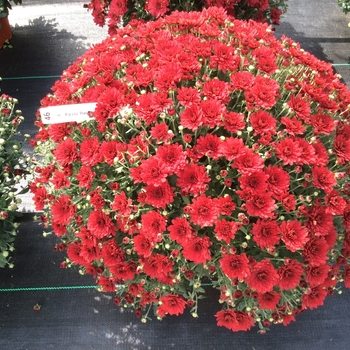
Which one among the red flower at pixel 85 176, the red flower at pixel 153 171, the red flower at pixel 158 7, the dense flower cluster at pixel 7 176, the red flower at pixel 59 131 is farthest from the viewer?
the red flower at pixel 158 7

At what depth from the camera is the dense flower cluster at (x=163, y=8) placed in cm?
200

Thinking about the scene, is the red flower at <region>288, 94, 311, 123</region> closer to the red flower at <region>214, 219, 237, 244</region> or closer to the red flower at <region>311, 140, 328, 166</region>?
the red flower at <region>311, 140, 328, 166</region>

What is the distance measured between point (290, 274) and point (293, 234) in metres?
0.13

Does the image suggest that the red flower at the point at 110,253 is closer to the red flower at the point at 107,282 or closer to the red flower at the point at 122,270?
the red flower at the point at 122,270

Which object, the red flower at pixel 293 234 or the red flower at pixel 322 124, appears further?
the red flower at pixel 322 124

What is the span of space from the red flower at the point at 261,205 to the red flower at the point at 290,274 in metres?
0.17

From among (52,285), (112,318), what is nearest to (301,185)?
(112,318)

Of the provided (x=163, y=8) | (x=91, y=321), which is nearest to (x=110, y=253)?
(x=91, y=321)

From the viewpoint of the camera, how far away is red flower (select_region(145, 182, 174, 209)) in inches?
41.2

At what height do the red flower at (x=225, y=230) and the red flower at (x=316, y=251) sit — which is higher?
the red flower at (x=225, y=230)

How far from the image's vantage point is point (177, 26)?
1443 mm

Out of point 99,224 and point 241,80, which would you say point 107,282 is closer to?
point 99,224

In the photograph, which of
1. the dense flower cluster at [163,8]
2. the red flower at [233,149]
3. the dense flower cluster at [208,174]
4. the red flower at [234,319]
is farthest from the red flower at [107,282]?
the dense flower cluster at [163,8]

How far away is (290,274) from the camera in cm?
111
